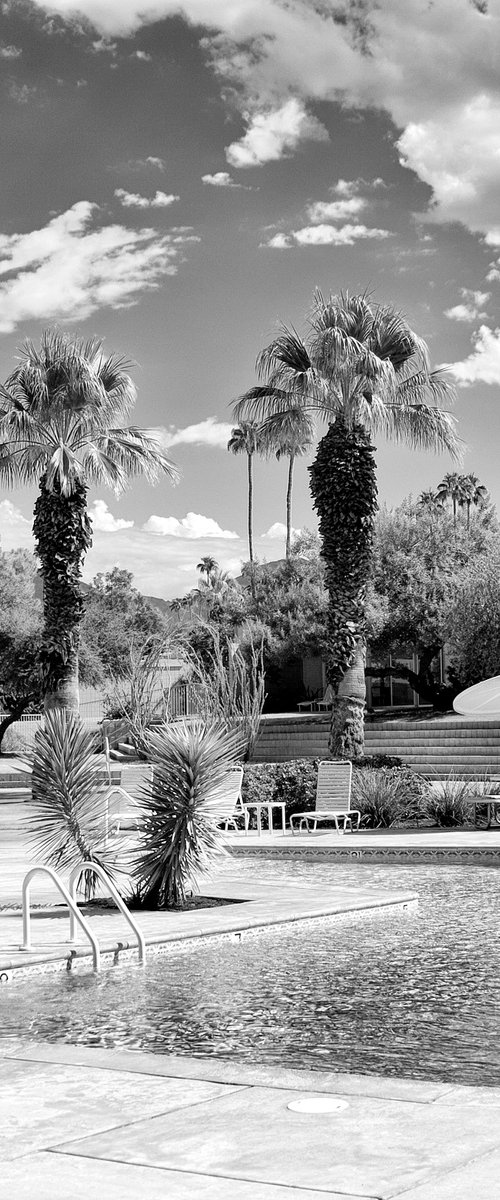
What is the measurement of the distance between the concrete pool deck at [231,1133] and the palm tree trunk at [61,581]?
62.0 feet

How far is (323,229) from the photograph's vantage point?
28828 mm

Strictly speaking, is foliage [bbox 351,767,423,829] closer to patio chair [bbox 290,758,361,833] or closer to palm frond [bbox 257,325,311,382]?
patio chair [bbox 290,758,361,833]

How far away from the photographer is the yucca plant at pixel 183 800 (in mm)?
10172

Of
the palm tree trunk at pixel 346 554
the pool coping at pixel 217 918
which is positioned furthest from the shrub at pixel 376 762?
the pool coping at pixel 217 918

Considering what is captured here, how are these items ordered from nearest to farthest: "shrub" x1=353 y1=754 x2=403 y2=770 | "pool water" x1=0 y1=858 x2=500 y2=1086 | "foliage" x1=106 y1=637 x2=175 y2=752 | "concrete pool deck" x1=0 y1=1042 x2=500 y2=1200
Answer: "concrete pool deck" x1=0 y1=1042 x2=500 y2=1200 → "pool water" x1=0 y1=858 x2=500 y2=1086 → "shrub" x1=353 y1=754 x2=403 y2=770 → "foliage" x1=106 y1=637 x2=175 y2=752

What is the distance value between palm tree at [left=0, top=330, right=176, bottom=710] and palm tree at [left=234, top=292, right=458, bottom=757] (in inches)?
119

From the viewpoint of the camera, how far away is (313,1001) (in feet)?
24.0

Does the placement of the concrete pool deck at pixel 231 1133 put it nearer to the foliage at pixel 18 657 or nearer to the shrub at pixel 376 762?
the shrub at pixel 376 762

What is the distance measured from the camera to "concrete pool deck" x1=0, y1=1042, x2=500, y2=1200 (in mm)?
3801

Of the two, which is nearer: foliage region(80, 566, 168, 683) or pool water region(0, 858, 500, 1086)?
pool water region(0, 858, 500, 1086)

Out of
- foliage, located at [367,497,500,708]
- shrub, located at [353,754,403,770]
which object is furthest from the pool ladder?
foliage, located at [367,497,500,708]

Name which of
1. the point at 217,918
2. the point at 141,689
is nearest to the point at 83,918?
the point at 217,918

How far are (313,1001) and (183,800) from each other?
3.11m

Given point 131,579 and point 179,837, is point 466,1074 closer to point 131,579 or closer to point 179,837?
point 179,837
